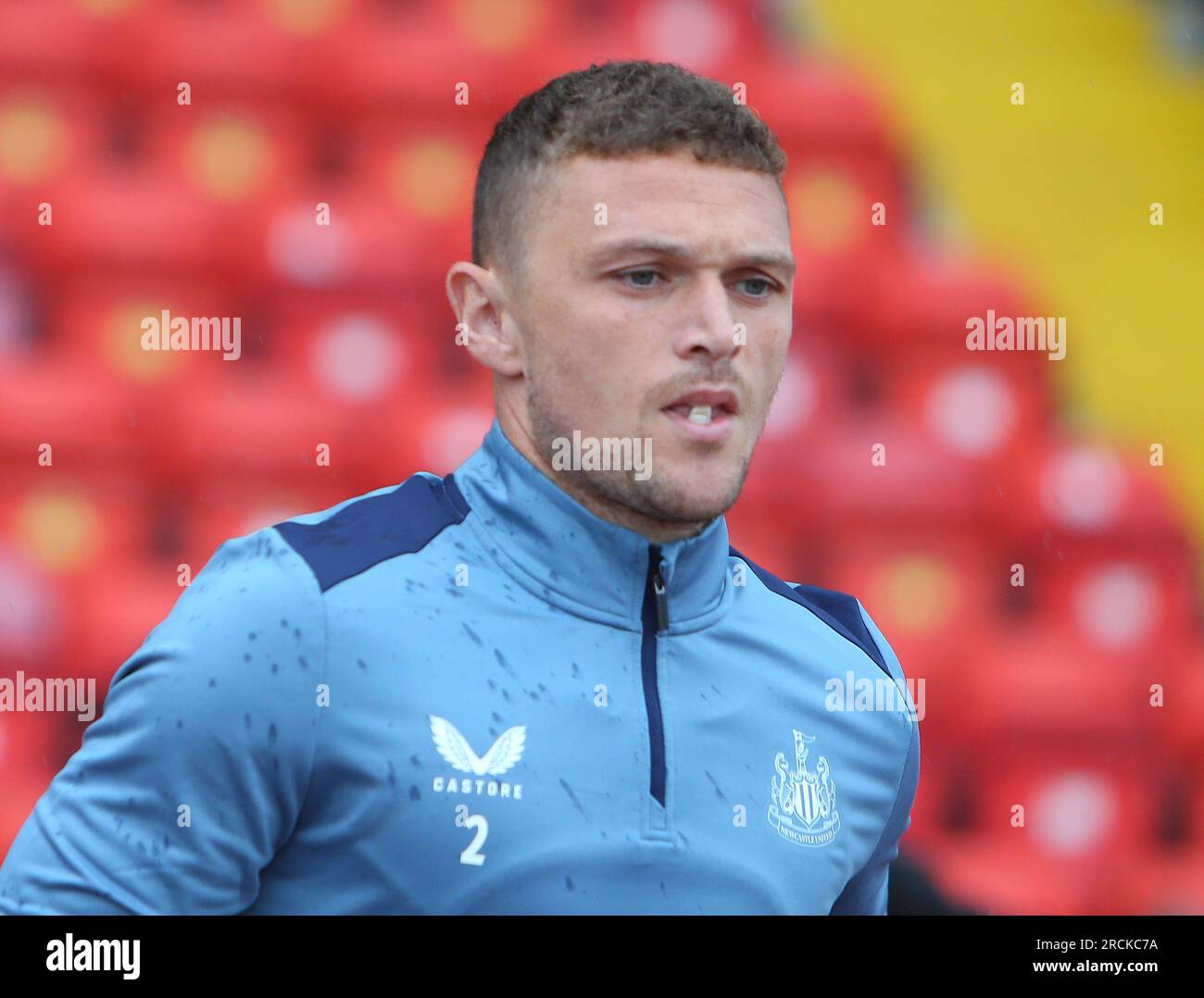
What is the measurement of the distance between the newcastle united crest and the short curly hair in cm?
35

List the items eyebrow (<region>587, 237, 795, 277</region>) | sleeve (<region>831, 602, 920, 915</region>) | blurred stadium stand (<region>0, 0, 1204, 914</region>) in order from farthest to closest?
blurred stadium stand (<region>0, 0, 1204, 914</region>) → sleeve (<region>831, 602, 920, 915</region>) → eyebrow (<region>587, 237, 795, 277</region>)

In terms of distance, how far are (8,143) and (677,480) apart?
137 centimetres

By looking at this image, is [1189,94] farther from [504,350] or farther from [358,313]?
[504,350]

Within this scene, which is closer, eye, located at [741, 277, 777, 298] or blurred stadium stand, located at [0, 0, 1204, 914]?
eye, located at [741, 277, 777, 298]

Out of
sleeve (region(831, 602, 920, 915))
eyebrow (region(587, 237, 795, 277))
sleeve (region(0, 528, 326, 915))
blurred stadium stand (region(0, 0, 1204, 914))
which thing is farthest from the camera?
blurred stadium stand (region(0, 0, 1204, 914))

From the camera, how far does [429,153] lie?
6.53 ft

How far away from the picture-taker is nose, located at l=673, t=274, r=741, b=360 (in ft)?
2.86

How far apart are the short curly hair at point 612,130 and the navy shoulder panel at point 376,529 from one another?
152 mm

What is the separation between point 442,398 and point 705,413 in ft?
3.44

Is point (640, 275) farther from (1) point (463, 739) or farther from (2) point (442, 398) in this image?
(2) point (442, 398)

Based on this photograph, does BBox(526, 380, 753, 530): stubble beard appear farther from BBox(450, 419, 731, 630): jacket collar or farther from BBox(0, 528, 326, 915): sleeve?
BBox(0, 528, 326, 915): sleeve

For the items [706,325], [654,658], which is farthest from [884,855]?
[706,325]

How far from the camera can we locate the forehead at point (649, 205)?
87 centimetres

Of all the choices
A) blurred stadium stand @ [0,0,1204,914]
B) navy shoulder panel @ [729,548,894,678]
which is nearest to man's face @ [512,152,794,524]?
navy shoulder panel @ [729,548,894,678]
